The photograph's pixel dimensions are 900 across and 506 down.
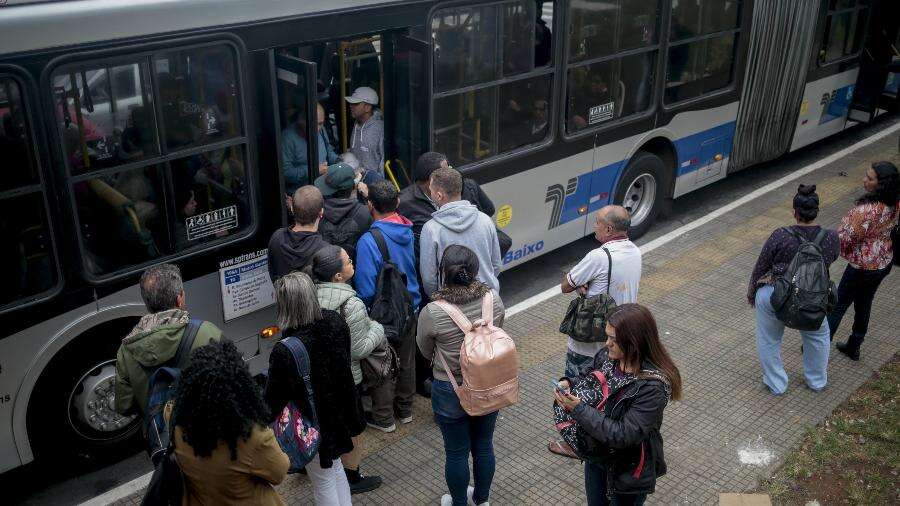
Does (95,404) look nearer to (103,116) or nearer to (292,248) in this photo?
(292,248)

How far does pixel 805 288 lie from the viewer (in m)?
5.70

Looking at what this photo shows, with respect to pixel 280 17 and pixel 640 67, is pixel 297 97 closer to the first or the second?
pixel 280 17

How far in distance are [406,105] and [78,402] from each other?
3053mm

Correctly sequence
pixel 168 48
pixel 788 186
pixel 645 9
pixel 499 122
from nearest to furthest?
1. pixel 168 48
2. pixel 499 122
3. pixel 645 9
4. pixel 788 186

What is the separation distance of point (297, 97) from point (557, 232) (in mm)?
3154

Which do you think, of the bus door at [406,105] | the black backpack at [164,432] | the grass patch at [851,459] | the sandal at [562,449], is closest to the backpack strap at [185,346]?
the black backpack at [164,432]

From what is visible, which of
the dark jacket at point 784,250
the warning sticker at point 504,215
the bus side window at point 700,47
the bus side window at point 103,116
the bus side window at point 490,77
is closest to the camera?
the bus side window at point 103,116

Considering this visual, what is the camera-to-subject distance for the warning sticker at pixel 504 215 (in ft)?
24.6

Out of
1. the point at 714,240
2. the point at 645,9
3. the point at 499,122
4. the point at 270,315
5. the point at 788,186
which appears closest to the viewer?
the point at 270,315

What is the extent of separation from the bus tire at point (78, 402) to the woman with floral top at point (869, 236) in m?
4.97

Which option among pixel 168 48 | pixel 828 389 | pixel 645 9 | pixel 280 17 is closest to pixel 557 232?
pixel 645 9

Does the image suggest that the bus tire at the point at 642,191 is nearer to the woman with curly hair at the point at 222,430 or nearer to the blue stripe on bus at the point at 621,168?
the blue stripe on bus at the point at 621,168

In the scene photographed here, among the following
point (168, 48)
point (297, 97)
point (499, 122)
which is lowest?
point (499, 122)

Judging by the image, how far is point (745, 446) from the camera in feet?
19.1
